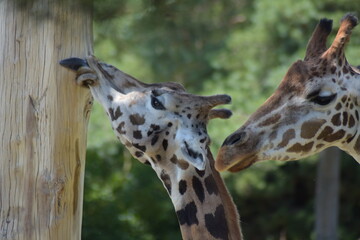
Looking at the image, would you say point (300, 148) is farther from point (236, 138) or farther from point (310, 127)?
point (236, 138)

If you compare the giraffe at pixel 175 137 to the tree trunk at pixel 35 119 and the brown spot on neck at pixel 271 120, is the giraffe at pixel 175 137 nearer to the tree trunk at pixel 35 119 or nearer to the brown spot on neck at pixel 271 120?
the tree trunk at pixel 35 119

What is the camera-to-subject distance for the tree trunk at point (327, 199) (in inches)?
358

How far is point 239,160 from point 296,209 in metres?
7.81

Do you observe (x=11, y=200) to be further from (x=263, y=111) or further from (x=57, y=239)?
(x=263, y=111)

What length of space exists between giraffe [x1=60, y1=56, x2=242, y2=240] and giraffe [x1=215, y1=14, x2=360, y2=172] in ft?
0.83

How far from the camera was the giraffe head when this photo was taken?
4652mm

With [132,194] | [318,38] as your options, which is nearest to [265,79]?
[132,194]

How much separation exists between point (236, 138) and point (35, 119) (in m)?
1.18

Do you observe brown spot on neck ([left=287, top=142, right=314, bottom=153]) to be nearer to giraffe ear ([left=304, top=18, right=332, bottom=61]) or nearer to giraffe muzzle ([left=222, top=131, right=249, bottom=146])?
giraffe muzzle ([left=222, top=131, right=249, bottom=146])

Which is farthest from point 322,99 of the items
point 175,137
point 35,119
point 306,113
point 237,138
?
point 35,119

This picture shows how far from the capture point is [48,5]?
4.51 meters

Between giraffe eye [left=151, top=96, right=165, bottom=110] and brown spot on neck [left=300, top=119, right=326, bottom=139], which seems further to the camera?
giraffe eye [left=151, top=96, right=165, bottom=110]

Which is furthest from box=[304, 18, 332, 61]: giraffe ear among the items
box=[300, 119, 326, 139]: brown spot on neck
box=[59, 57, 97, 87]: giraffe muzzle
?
box=[59, 57, 97, 87]: giraffe muzzle

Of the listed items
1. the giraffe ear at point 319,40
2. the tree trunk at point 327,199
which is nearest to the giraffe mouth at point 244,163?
the giraffe ear at point 319,40
